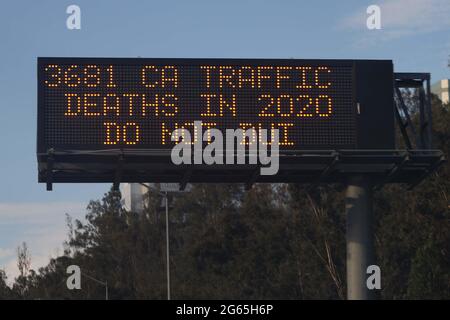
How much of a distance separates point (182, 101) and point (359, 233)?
5.64 metres

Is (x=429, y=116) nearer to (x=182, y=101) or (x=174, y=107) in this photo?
(x=182, y=101)

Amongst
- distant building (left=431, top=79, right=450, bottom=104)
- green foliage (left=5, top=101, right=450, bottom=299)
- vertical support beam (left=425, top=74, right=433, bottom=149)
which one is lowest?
green foliage (left=5, top=101, right=450, bottom=299)

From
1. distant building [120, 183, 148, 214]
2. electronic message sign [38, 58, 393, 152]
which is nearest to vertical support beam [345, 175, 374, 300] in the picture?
electronic message sign [38, 58, 393, 152]

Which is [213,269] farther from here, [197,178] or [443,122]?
[197,178]

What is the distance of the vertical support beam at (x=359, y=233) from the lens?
2455cm

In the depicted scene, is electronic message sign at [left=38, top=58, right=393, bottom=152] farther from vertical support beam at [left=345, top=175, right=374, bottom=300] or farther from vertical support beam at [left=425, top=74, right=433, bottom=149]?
vertical support beam at [left=425, top=74, right=433, bottom=149]

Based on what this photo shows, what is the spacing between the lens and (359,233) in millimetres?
24734

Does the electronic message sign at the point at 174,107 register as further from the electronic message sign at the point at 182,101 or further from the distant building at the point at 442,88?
the distant building at the point at 442,88

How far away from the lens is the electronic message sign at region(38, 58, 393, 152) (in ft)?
72.4

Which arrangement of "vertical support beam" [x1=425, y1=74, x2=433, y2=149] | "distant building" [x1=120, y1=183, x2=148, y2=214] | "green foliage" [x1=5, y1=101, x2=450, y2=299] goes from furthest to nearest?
1. "distant building" [x1=120, y1=183, x2=148, y2=214]
2. "green foliage" [x1=5, y1=101, x2=450, y2=299]
3. "vertical support beam" [x1=425, y1=74, x2=433, y2=149]

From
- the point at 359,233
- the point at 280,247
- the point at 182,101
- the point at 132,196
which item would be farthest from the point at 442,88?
the point at 182,101

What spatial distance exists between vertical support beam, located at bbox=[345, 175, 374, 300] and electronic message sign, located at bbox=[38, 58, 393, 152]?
204 cm

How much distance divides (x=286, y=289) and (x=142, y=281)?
74.4 feet
